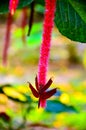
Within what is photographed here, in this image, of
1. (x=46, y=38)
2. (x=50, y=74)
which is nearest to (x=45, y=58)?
(x=46, y=38)

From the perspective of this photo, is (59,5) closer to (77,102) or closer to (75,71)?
(77,102)

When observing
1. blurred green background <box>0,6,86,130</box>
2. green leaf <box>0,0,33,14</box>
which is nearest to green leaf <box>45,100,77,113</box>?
blurred green background <box>0,6,86,130</box>

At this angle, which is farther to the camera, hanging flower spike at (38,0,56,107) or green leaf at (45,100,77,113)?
green leaf at (45,100,77,113)

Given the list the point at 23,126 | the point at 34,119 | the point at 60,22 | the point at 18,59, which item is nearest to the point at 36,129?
the point at 34,119

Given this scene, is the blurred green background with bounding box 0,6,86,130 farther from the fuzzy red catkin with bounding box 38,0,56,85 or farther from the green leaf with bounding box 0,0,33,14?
the fuzzy red catkin with bounding box 38,0,56,85

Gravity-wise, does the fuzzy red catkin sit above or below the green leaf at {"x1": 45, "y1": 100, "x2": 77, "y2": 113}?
above

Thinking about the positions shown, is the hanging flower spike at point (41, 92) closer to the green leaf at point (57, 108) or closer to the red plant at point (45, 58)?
the red plant at point (45, 58)

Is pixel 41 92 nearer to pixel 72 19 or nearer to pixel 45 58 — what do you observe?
pixel 45 58

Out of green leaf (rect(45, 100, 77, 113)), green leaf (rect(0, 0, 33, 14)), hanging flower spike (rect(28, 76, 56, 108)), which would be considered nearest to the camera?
hanging flower spike (rect(28, 76, 56, 108))
